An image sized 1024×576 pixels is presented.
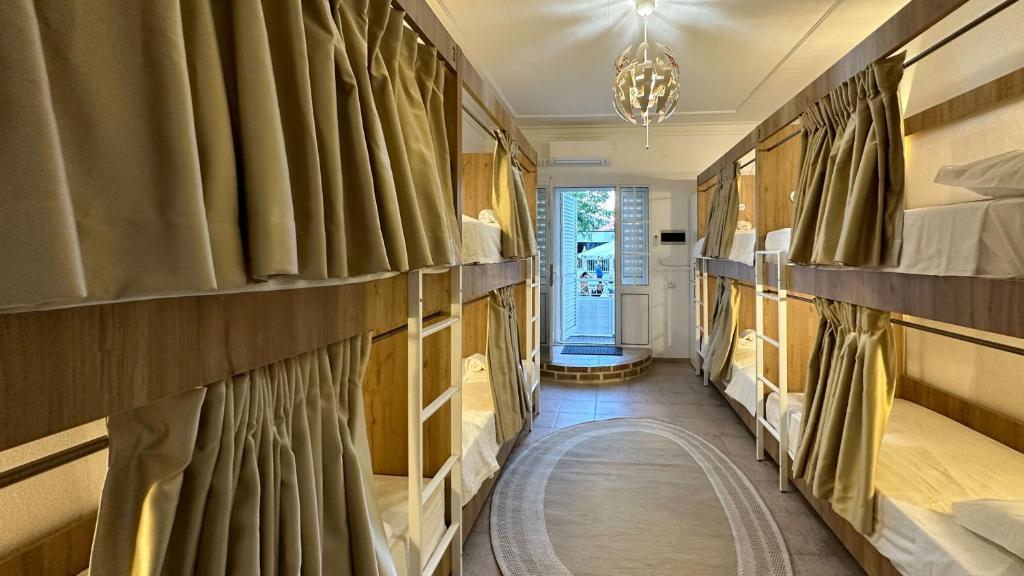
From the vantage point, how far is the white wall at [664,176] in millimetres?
5836

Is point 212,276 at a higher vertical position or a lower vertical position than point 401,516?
higher

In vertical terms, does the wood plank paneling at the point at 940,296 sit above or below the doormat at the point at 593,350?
above

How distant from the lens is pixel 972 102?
7.98ft

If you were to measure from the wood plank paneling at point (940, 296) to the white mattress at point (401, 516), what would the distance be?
1712 millimetres

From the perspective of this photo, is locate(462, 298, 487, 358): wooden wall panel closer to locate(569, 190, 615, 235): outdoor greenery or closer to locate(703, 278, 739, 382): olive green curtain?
locate(703, 278, 739, 382): olive green curtain

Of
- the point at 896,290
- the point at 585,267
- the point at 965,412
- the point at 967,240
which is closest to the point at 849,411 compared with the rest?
the point at 896,290

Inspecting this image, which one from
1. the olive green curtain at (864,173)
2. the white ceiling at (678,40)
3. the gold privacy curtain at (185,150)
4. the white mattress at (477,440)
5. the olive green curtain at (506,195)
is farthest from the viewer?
the white ceiling at (678,40)

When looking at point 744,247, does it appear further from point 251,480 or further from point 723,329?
point 251,480

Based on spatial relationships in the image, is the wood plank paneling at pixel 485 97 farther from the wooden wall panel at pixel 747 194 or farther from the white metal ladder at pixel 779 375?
the wooden wall panel at pixel 747 194

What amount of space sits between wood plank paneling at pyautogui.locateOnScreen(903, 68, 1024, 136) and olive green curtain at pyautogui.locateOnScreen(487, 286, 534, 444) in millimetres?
2519

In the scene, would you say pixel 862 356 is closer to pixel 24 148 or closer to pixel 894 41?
pixel 894 41

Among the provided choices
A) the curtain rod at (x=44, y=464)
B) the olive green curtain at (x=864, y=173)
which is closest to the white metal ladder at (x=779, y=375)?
the olive green curtain at (x=864, y=173)

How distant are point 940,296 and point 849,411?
0.63 metres

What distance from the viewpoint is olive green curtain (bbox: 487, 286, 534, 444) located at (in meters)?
2.79
